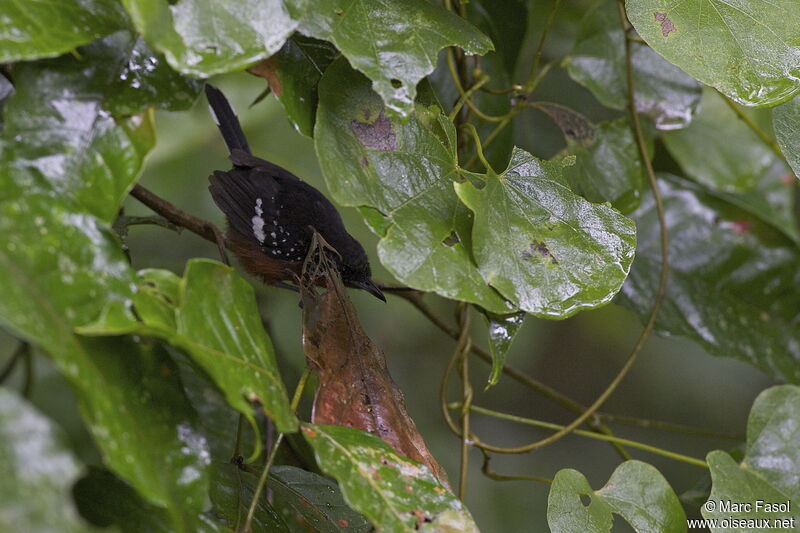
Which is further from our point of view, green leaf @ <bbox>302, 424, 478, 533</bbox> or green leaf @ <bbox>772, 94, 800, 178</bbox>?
green leaf @ <bbox>772, 94, 800, 178</bbox>

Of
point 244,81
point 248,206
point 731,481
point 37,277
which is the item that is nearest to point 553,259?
point 731,481

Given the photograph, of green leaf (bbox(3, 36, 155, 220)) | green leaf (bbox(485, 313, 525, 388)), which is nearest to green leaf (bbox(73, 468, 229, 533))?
green leaf (bbox(3, 36, 155, 220))

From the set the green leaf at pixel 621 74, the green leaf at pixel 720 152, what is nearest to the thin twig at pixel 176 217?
the green leaf at pixel 621 74

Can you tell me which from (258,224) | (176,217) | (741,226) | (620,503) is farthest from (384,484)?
A: (741,226)

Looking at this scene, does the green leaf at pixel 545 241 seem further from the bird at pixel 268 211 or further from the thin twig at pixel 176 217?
the bird at pixel 268 211

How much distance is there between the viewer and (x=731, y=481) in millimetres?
1297

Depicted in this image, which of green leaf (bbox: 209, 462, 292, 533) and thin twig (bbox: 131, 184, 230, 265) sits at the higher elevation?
thin twig (bbox: 131, 184, 230, 265)

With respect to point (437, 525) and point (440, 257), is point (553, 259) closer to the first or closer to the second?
point (440, 257)

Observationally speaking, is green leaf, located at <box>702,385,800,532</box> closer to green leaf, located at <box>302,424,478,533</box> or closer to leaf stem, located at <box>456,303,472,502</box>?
leaf stem, located at <box>456,303,472,502</box>

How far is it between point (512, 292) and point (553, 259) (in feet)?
0.31

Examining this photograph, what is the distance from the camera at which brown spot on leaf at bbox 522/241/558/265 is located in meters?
1.12

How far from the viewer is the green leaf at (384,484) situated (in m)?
0.89

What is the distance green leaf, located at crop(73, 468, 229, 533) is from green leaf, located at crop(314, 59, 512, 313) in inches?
17.5

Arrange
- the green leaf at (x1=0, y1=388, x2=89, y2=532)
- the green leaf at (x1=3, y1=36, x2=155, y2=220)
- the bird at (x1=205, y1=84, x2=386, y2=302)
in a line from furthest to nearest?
the bird at (x1=205, y1=84, x2=386, y2=302), the green leaf at (x1=3, y1=36, x2=155, y2=220), the green leaf at (x1=0, y1=388, x2=89, y2=532)
